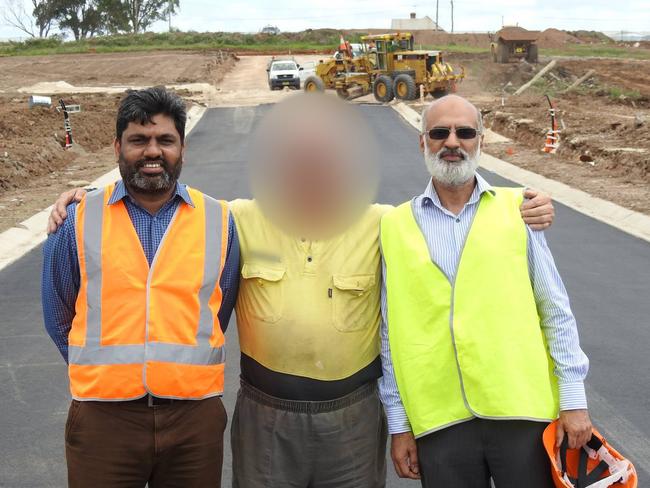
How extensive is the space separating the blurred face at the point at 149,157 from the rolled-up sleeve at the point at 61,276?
10.9 inches

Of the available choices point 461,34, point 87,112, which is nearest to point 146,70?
point 87,112

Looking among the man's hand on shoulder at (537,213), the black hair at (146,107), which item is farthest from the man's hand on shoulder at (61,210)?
the man's hand on shoulder at (537,213)

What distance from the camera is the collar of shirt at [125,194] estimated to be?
119 inches

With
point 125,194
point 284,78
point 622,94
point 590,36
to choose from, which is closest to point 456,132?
point 125,194

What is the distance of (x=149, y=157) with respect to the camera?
298 centimetres

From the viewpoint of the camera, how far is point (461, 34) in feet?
294

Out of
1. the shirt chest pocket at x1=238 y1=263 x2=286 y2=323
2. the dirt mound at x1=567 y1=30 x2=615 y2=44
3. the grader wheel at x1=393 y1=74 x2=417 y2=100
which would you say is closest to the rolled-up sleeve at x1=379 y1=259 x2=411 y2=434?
the shirt chest pocket at x1=238 y1=263 x2=286 y2=323

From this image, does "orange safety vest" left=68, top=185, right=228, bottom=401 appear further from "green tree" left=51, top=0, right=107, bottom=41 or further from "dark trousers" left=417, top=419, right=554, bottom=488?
"green tree" left=51, top=0, right=107, bottom=41

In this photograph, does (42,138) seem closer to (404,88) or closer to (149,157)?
(404,88)

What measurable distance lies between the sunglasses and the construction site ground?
30.2 inches

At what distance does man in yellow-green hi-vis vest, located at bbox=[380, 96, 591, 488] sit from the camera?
2.88m

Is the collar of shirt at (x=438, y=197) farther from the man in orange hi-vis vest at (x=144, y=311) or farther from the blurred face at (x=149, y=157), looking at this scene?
the blurred face at (x=149, y=157)

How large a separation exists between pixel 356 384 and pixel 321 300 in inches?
15.0

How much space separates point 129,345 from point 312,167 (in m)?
0.92
